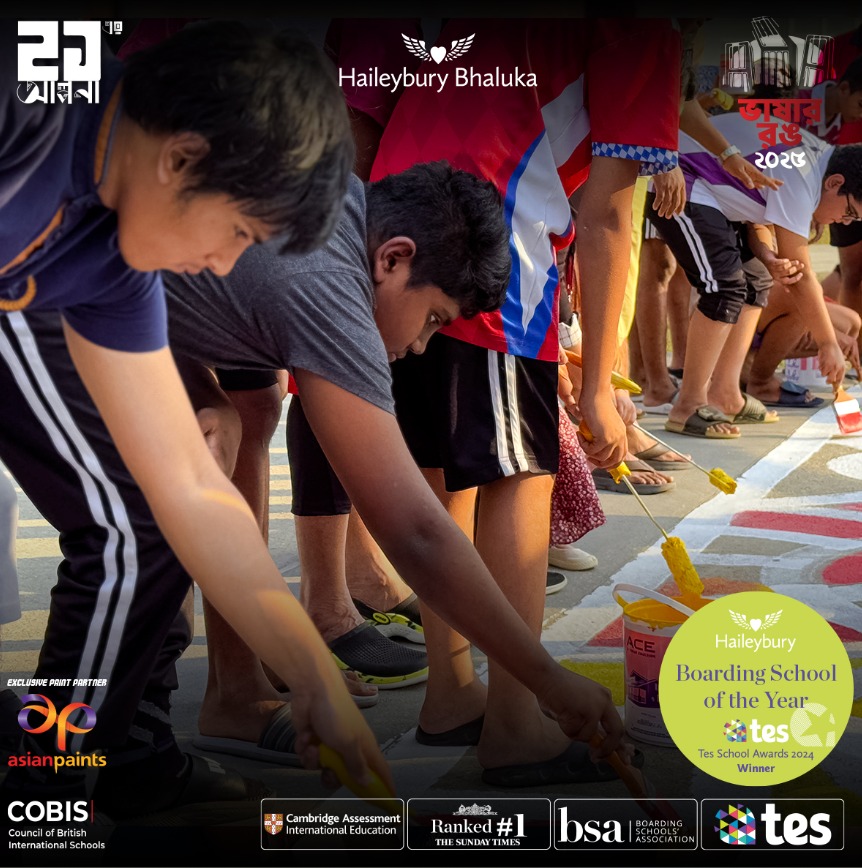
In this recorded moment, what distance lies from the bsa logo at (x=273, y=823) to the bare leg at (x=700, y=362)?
4.54 ft

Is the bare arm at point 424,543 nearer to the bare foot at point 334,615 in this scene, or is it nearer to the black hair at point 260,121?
the black hair at point 260,121

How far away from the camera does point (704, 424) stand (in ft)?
9.45

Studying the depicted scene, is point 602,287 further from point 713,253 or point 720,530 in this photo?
point 720,530

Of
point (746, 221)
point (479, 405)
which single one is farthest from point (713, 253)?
point (479, 405)

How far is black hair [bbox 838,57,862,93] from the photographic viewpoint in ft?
5.08

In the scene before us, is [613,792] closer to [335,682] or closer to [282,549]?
[335,682]

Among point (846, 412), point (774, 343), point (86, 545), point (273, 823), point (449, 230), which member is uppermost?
point (449, 230)

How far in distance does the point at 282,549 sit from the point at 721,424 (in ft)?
4.07

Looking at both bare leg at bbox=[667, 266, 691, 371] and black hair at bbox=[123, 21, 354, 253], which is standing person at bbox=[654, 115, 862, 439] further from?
black hair at bbox=[123, 21, 354, 253]

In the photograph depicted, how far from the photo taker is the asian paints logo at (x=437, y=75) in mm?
1456

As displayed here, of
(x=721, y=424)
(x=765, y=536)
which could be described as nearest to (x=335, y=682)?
(x=765, y=536)

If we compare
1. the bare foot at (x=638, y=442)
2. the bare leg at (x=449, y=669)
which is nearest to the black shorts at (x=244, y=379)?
the bare leg at (x=449, y=669)

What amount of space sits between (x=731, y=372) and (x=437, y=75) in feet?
5.06

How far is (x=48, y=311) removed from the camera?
1271 mm
